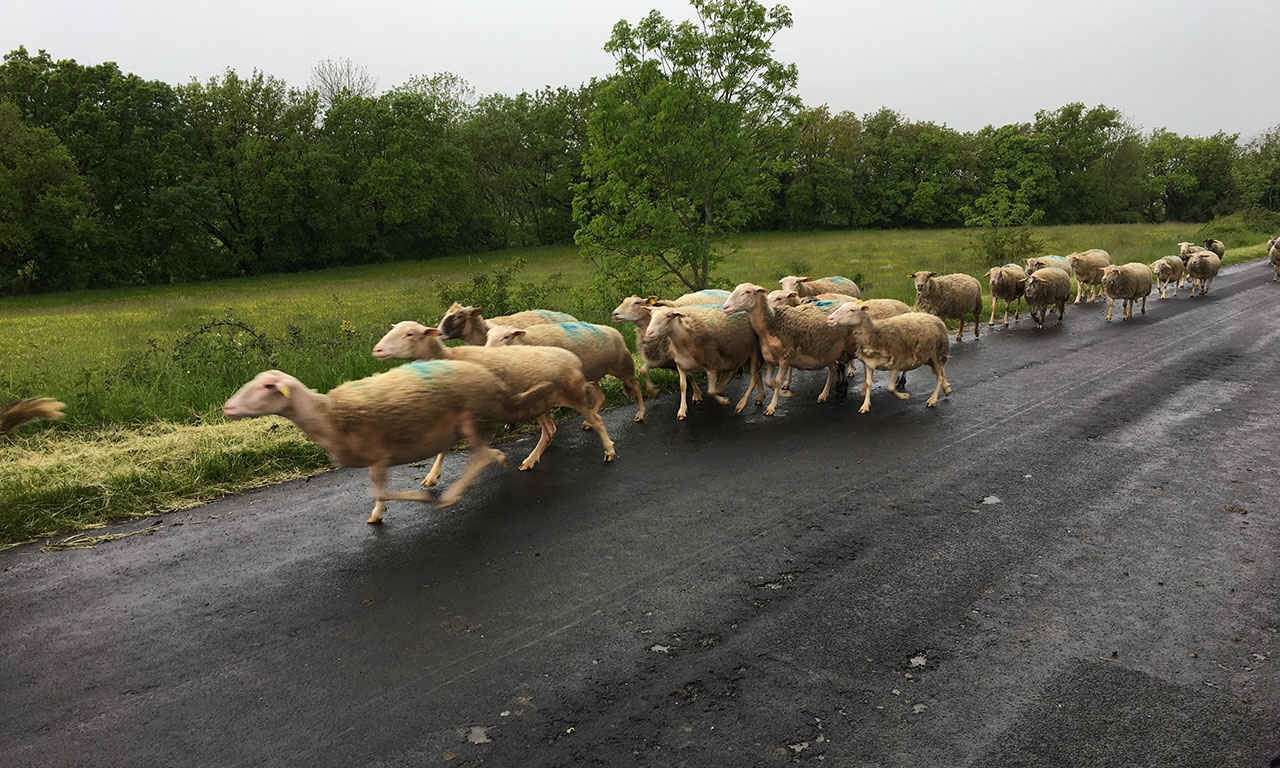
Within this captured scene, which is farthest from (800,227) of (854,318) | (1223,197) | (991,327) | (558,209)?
(854,318)

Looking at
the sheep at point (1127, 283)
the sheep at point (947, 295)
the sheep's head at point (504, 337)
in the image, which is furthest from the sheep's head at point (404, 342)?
the sheep at point (1127, 283)

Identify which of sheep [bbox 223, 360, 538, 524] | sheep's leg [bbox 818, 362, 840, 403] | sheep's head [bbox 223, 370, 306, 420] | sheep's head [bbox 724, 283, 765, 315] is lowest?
sheep's leg [bbox 818, 362, 840, 403]

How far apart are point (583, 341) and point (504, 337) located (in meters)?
1.10

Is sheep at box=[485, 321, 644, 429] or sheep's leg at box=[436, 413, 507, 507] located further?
sheep at box=[485, 321, 644, 429]

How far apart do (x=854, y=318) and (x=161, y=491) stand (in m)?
8.91

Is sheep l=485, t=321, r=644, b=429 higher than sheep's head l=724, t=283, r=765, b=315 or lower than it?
lower

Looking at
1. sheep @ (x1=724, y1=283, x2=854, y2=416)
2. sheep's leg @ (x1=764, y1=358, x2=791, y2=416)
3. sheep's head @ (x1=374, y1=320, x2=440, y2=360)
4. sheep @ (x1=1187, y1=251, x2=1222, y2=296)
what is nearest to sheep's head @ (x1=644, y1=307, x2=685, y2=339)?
sheep @ (x1=724, y1=283, x2=854, y2=416)

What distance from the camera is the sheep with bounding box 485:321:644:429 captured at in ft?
30.7

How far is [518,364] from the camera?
7.95 m

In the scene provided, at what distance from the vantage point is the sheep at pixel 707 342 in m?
10.7

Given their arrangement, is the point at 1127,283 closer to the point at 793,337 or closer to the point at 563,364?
the point at 793,337

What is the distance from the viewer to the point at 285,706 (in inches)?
174

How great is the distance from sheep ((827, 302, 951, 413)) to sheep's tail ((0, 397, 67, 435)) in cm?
907

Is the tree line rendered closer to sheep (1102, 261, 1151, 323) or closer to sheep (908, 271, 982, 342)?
sheep (908, 271, 982, 342)
